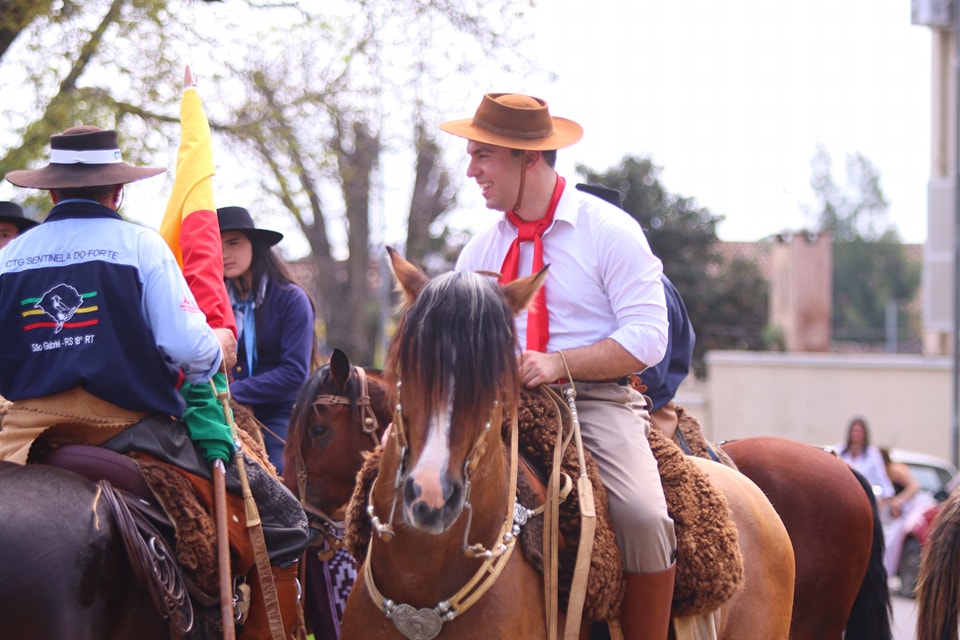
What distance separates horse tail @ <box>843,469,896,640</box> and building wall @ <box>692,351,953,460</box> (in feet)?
64.1

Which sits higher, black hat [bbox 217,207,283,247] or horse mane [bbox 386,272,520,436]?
black hat [bbox 217,207,283,247]

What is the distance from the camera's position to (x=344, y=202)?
792 inches

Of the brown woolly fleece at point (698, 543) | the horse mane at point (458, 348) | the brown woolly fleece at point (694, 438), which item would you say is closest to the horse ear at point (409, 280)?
the horse mane at point (458, 348)

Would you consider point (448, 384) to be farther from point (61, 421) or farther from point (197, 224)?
point (197, 224)

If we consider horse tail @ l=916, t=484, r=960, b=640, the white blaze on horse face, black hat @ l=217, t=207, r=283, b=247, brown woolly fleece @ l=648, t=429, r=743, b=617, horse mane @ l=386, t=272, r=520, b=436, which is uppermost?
black hat @ l=217, t=207, r=283, b=247

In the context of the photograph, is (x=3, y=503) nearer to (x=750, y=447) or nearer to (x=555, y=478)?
(x=555, y=478)

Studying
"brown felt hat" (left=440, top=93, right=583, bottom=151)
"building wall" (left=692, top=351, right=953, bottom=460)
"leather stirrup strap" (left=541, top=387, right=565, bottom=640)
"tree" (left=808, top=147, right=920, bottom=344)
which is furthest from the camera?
"tree" (left=808, top=147, right=920, bottom=344)

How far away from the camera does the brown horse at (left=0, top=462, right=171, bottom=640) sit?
3600 millimetres

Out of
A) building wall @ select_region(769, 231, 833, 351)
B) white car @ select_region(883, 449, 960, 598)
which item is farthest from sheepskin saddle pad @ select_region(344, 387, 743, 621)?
building wall @ select_region(769, 231, 833, 351)

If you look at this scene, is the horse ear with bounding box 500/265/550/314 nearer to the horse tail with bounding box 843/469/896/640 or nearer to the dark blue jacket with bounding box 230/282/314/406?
the dark blue jacket with bounding box 230/282/314/406

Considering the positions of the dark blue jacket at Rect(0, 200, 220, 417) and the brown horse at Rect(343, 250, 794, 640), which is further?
the dark blue jacket at Rect(0, 200, 220, 417)

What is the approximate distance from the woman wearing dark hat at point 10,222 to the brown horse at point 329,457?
2609 millimetres

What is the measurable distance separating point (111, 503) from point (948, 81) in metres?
28.4

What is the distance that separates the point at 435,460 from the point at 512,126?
163cm
